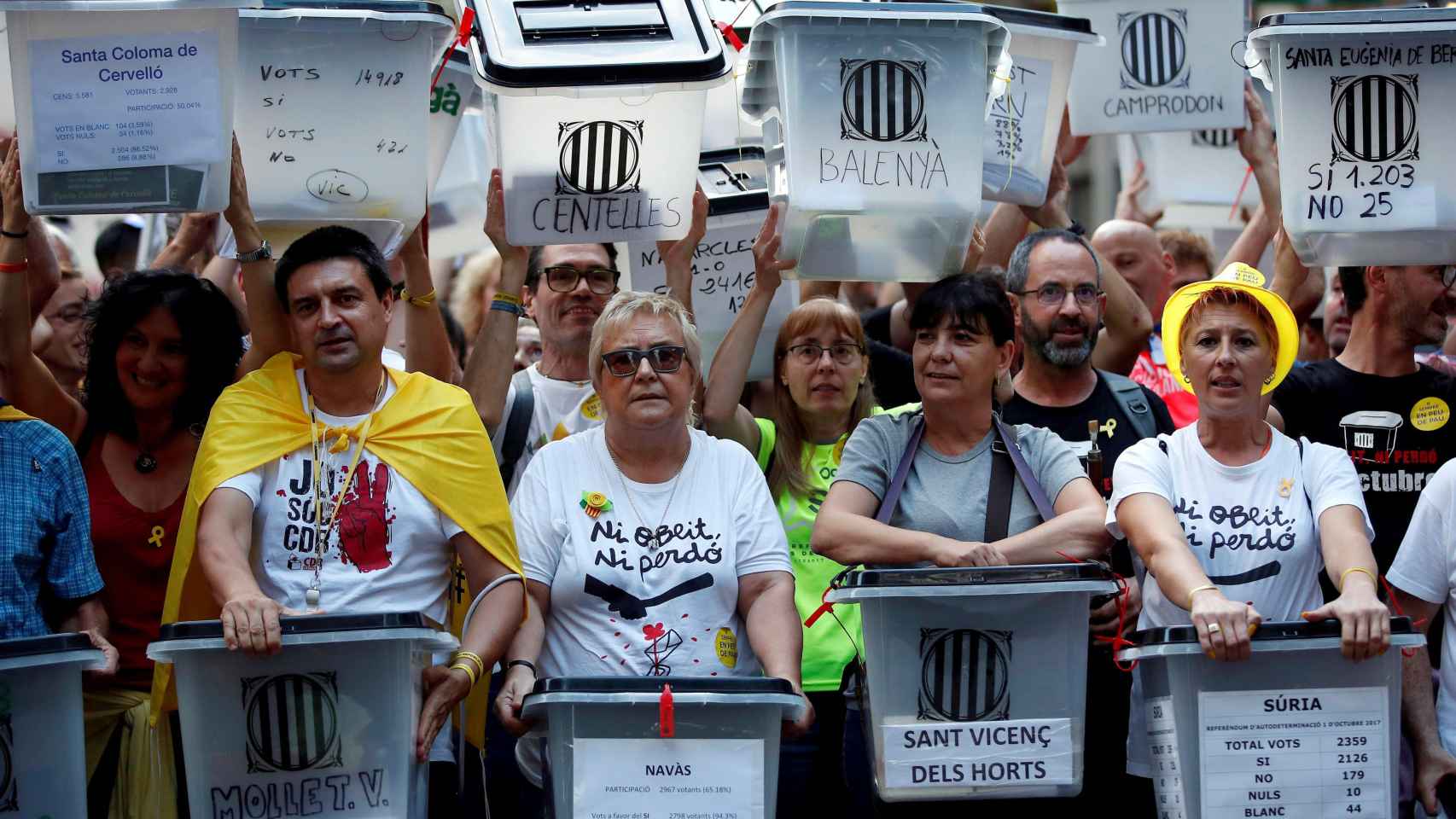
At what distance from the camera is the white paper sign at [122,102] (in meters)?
4.24

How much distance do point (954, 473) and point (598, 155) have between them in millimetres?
1385

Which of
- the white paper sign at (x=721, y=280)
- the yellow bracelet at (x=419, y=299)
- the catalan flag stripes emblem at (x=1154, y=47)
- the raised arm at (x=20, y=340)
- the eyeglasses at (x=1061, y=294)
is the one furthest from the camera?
the catalan flag stripes emblem at (x=1154, y=47)

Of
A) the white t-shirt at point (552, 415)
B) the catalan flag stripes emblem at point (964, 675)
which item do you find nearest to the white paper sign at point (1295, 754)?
the catalan flag stripes emblem at point (964, 675)

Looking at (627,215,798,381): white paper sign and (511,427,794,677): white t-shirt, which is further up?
(627,215,798,381): white paper sign

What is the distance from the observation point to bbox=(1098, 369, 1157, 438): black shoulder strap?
5109mm

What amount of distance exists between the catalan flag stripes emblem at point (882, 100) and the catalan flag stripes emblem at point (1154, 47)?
4.59ft

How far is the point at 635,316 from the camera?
456 cm

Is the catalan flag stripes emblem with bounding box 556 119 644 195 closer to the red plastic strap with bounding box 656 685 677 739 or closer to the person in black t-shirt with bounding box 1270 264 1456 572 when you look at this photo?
the red plastic strap with bounding box 656 685 677 739

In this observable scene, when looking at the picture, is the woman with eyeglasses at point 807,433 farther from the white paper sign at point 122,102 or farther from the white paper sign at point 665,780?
the white paper sign at point 122,102

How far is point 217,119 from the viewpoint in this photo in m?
4.32

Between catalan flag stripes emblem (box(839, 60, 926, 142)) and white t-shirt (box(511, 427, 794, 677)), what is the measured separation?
3.16ft

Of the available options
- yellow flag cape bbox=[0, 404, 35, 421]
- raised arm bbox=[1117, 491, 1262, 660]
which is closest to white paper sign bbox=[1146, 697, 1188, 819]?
raised arm bbox=[1117, 491, 1262, 660]

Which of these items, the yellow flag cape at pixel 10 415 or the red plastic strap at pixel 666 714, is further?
the yellow flag cape at pixel 10 415

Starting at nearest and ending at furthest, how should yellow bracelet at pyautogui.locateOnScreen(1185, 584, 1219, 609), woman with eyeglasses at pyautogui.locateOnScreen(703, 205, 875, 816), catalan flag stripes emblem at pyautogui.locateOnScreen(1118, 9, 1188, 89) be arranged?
yellow bracelet at pyautogui.locateOnScreen(1185, 584, 1219, 609) → woman with eyeglasses at pyautogui.locateOnScreen(703, 205, 875, 816) → catalan flag stripes emblem at pyautogui.locateOnScreen(1118, 9, 1188, 89)
